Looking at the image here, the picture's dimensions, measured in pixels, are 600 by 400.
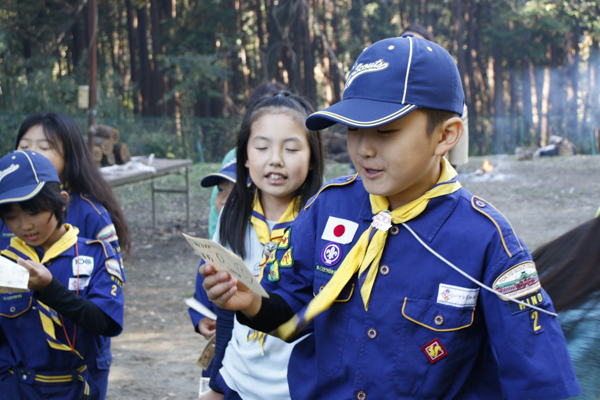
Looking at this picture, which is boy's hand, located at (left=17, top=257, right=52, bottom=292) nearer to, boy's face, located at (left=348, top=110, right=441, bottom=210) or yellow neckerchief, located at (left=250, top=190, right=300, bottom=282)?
yellow neckerchief, located at (left=250, top=190, right=300, bottom=282)

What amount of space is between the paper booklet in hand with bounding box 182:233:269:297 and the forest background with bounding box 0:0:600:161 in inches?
515

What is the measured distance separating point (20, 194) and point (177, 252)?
5.63 meters

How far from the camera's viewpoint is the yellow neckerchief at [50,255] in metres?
2.23

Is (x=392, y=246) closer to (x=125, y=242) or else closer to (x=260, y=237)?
(x=260, y=237)

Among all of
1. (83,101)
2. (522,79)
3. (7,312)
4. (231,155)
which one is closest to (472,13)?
(522,79)

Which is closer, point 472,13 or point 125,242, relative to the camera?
point 125,242

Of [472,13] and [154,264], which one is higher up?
[472,13]

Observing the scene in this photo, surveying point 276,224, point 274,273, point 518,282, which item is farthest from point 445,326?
point 276,224

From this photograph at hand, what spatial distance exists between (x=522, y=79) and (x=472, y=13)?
21.7 feet

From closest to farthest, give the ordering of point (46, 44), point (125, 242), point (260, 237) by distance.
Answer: point (260, 237), point (125, 242), point (46, 44)

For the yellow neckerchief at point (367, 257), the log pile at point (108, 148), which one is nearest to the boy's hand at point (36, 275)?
the yellow neckerchief at point (367, 257)

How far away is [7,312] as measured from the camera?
89.6 inches

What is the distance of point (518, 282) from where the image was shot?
1.20m

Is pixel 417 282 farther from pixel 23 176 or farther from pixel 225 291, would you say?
pixel 23 176
